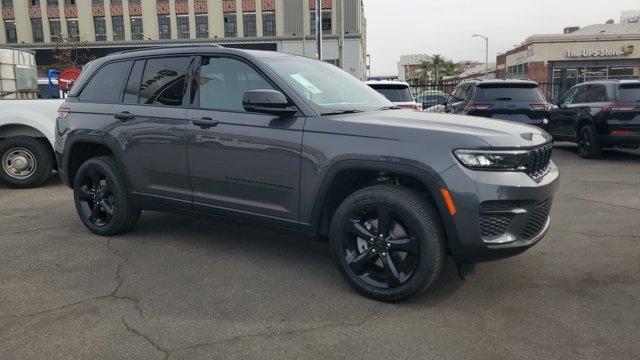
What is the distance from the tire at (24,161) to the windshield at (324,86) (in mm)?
4981

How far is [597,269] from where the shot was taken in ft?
13.6

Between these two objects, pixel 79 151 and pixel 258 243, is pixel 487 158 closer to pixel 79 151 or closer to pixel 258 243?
pixel 258 243

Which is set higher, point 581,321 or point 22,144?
Result: point 22,144

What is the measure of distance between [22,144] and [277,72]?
542 cm

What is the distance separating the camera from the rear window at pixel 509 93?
1024 centimetres

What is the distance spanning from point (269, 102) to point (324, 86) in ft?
2.56

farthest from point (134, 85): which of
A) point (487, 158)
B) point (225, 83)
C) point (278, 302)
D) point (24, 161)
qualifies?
point (24, 161)

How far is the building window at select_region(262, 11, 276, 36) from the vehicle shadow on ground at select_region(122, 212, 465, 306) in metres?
45.4

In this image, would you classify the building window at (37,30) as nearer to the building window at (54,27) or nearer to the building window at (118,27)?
the building window at (54,27)

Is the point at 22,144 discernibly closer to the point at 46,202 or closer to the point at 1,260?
the point at 46,202

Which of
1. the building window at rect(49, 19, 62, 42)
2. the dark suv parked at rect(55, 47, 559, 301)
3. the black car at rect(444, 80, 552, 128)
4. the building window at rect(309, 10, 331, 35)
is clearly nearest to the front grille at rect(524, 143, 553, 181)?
the dark suv parked at rect(55, 47, 559, 301)

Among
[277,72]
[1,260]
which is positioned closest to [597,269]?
[277,72]

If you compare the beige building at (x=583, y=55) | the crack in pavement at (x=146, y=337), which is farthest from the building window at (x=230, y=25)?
the crack in pavement at (x=146, y=337)

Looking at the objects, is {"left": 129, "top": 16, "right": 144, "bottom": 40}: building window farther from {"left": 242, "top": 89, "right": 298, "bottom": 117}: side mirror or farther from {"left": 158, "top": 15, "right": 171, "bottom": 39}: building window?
{"left": 242, "top": 89, "right": 298, "bottom": 117}: side mirror
